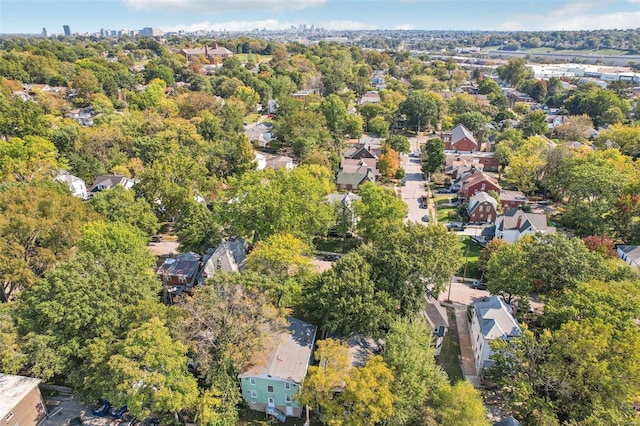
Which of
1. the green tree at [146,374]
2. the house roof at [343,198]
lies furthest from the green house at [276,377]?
the house roof at [343,198]

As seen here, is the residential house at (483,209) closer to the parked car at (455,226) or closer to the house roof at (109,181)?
the parked car at (455,226)

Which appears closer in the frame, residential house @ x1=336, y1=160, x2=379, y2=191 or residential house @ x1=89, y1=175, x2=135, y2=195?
residential house @ x1=89, y1=175, x2=135, y2=195

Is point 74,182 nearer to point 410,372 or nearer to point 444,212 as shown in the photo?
point 410,372

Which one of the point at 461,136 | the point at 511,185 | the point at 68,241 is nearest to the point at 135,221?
the point at 68,241

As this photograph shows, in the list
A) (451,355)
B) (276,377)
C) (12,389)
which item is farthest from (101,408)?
(451,355)

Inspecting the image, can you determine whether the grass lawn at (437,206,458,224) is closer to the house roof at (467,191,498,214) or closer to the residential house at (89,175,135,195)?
the house roof at (467,191,498,214)

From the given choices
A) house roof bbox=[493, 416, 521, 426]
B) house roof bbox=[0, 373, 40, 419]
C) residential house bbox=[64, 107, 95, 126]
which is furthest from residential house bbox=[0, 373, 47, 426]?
residential house bbox=[64, 107, 95, 126]
